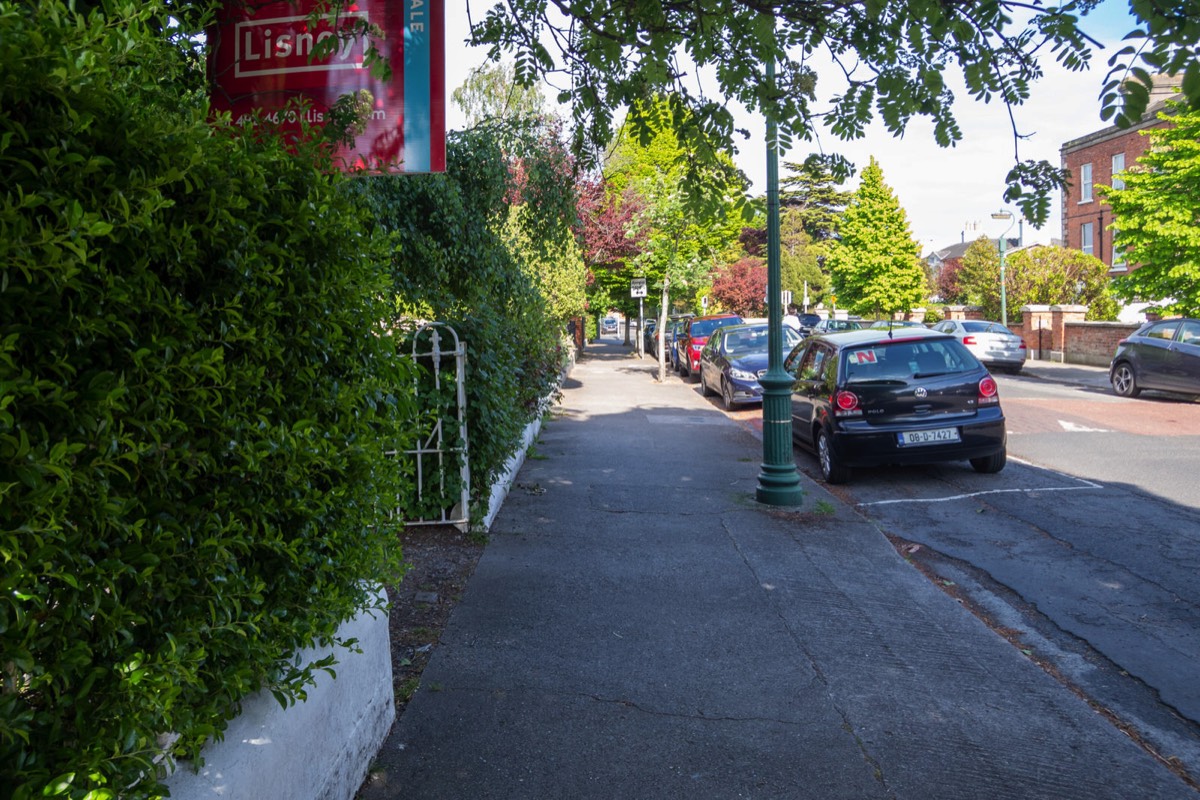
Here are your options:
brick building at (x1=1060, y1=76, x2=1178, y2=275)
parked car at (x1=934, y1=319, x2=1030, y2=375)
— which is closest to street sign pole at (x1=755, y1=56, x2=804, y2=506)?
parked car at (x1=934, y1=319, x2=1030, y2=375)

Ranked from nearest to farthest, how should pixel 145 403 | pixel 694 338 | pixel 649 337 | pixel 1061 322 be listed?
1. pixel 145 403
2. pixel 694 338
3. pixel 1061 322
4. pixel 649 337

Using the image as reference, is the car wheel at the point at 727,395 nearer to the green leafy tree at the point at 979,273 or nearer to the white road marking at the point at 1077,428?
the white road marking at the point at 1077,428

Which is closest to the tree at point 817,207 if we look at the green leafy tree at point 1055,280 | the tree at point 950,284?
the tree at point 950,284

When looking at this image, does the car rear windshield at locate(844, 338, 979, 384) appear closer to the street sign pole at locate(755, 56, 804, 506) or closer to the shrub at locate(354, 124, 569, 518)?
the street sign pole at locate(755, 56, 804, 506)

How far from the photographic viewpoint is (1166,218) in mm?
23703

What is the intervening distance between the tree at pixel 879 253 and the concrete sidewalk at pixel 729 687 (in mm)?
44396

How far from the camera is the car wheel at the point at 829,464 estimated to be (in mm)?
10539

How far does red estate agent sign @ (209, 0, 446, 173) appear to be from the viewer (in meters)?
4.56

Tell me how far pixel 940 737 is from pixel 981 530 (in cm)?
461

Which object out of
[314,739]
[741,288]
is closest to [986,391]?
[314,739]

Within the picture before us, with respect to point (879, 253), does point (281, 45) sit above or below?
below

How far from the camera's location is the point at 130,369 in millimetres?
2057

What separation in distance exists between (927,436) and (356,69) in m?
7.47

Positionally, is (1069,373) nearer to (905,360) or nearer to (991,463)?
(991,463)
